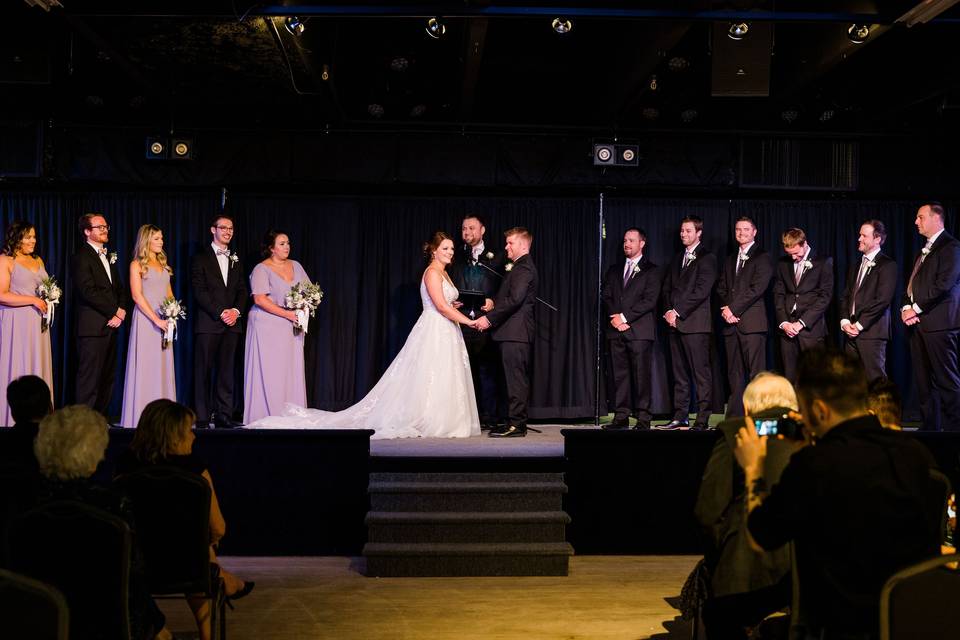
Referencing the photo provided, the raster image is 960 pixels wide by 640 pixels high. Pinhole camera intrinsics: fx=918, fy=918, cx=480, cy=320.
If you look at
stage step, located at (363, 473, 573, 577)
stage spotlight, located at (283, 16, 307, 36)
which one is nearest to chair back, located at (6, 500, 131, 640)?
stage step, located at (363, 473, 573, 577)

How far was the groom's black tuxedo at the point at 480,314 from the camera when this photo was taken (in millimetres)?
8742

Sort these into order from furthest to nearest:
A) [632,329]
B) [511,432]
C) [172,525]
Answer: [632,329] → [511,432] → [172,525]

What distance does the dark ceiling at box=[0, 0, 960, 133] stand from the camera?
6.73 metres

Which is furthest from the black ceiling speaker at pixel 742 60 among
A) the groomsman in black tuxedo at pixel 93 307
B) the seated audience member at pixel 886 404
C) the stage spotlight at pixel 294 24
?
the groomsman in black tuxedo at pixel 93 307

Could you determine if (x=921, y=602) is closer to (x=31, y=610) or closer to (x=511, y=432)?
(x=31, y=610)

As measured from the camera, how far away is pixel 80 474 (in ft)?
10.3

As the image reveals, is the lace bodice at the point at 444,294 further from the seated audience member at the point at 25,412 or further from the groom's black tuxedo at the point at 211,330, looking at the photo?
the seated audience member at the point at 25,412

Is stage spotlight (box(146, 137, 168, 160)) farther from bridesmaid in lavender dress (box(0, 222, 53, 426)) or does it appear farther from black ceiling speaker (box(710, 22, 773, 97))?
black ceiling speaker (box(710, 22, 773, 97))

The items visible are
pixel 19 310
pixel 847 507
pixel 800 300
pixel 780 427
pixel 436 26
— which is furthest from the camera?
pixel 800 300

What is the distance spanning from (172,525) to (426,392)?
426cm

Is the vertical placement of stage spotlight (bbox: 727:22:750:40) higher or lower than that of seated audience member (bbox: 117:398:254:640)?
higher

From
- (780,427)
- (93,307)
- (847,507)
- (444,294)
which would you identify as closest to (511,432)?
(444,294)

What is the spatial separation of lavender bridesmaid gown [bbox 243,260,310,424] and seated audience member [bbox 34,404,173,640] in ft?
17.8

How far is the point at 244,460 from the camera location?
6.28m
